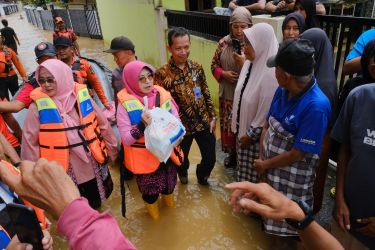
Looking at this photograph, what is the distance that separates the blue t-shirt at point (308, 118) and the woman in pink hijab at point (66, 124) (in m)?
1.77

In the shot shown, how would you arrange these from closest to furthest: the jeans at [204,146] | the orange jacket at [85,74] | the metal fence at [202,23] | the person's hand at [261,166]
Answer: the person's hand at [261,166]
the jeans at [204,146]
the orange jacket at [85,74]
the metal fence at [202,23]

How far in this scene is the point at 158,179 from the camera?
2873 mm

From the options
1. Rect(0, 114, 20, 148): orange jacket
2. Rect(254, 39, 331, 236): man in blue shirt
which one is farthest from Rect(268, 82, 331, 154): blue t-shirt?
Rect(0, 114, 20, 148): orange jacket

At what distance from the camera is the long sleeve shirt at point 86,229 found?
903 millimetres

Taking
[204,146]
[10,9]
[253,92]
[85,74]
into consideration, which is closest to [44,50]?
[85,74]

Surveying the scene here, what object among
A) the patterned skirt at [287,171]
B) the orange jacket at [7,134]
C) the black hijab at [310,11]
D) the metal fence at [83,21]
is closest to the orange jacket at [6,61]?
the orange jacket at [7,134]

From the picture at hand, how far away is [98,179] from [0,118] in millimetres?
1180

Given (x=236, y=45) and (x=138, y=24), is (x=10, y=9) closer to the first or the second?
(x=138, y=24)

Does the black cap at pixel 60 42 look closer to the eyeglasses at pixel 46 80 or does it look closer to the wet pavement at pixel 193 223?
the eyeglasses at pixel 46 80

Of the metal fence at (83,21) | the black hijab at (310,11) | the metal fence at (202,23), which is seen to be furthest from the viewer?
the metal fence at (83,21)

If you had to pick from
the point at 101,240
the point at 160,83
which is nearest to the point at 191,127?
the point at 160,83

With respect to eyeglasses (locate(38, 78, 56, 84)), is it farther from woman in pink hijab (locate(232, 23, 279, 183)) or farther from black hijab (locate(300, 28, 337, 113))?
black hijab (locate(300, 28, 337, 113))

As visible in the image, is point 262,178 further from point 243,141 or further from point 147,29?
point 147,29

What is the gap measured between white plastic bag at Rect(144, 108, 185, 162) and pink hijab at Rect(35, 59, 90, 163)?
66cm
